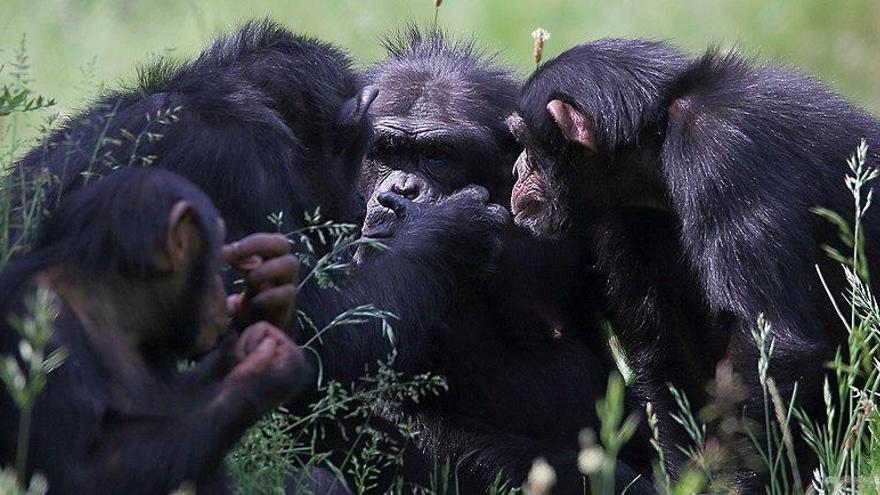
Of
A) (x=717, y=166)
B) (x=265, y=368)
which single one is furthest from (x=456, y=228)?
(x=265, y=368)

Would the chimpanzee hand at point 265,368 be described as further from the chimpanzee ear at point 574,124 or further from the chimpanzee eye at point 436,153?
the chimpanzee eye at point 436,153

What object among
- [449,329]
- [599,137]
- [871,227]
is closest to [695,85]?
[599,137]

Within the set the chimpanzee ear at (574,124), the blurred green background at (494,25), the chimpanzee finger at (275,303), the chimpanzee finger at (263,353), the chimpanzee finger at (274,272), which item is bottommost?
the blurred green background at (494,25)

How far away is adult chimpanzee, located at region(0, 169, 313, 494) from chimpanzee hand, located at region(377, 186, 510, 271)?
1.78m

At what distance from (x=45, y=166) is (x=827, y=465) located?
288 cm

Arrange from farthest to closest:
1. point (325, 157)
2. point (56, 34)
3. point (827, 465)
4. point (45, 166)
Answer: point (56, 34)
point (325, 157)
point (45, 166)
point (827, 465)

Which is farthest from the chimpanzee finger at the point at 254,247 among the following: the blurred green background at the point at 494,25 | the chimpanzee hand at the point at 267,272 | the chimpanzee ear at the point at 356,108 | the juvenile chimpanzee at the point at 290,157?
the blurred green background at the point at 494,25

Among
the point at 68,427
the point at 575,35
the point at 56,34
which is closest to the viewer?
the point at 68,427

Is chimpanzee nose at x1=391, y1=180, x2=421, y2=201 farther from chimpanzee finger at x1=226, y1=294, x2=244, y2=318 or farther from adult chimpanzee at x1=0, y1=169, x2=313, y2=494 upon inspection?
adult chimpanzee at x1=0, y1=169, x2=313, y2=494

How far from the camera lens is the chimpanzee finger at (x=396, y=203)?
258 inches

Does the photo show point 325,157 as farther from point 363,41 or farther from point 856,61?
point 856,61

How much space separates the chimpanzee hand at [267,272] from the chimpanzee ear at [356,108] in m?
1.68

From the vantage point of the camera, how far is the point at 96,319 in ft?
14.0

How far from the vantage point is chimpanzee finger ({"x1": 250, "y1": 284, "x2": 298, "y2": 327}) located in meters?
4.67
